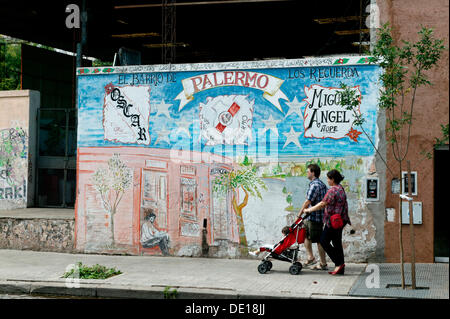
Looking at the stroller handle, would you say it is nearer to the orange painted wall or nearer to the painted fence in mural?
the painted fence in mural

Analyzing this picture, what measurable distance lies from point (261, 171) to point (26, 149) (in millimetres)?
7122

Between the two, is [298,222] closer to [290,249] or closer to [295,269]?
[290,249]

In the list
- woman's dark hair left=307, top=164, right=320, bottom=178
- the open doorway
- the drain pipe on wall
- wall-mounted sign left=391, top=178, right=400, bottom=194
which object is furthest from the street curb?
the open doorway

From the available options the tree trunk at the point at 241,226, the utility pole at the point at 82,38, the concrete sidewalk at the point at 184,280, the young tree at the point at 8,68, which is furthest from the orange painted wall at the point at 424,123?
the young tree at the point at 8,68

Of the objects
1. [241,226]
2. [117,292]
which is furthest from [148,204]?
[117,292]

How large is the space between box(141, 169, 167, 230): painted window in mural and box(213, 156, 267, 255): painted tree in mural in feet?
4.19

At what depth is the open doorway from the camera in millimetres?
11383

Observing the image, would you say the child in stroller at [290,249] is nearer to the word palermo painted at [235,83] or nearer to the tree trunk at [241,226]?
the tree trunk at [241,226]

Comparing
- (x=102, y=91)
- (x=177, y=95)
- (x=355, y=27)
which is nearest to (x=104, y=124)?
(x=102, y=91)

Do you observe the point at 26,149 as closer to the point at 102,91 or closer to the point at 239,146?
the point at 102,91

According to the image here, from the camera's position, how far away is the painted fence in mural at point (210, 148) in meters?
11.7

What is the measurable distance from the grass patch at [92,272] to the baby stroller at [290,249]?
2.69 m

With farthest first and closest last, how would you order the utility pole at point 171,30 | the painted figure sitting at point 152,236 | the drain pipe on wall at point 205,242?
the utility pole at point 171,30 < the painted figure sitting at point 152,236 < the drain pipe on wall at point 205,242

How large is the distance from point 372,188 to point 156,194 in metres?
4.59
